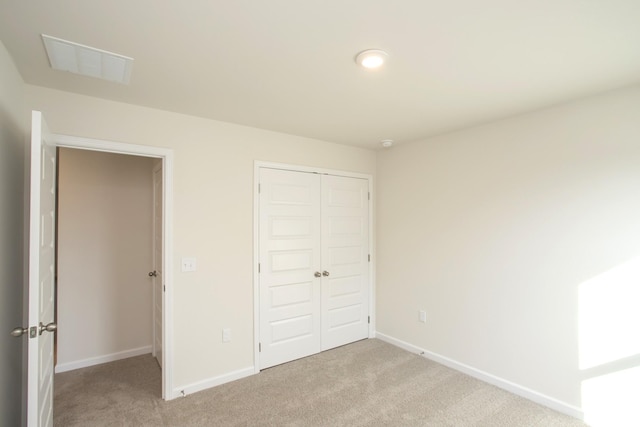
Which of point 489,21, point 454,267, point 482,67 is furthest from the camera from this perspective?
point 454,267

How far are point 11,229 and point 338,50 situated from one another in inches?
84.1

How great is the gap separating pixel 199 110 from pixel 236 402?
2.44m

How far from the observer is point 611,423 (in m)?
2.17

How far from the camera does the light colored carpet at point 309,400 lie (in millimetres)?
2299

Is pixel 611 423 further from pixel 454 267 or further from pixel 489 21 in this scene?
pixel 489 21

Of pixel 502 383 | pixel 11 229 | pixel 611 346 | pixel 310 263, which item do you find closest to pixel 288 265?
pixel 310 263

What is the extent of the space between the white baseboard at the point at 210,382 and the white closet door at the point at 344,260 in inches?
38.0

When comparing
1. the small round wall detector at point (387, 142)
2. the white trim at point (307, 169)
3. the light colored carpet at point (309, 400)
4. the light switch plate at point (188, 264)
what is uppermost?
the small round wall detector at point (387, 142)

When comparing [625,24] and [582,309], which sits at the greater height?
[625,24]

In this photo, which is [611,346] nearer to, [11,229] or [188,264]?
[188,264]

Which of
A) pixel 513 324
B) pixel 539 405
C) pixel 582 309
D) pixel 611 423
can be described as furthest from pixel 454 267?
pixel 611 423

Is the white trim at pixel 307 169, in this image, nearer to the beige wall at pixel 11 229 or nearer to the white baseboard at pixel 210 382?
the beige wall at pixel 11 229

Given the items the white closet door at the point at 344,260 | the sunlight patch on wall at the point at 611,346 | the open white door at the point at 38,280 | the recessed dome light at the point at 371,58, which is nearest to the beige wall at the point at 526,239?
the sunlight patch on wall at the point at 611,346

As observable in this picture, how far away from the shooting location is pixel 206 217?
9.14ft
